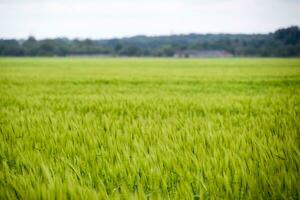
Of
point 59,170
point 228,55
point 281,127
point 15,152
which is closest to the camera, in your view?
point 59,170

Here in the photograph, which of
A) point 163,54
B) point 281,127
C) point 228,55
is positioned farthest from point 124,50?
point 281,127

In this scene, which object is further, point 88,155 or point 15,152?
point 15,152

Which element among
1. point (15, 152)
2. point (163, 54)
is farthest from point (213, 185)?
point (163, 54)

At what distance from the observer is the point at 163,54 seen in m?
138

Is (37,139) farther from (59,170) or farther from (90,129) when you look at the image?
(59,170)

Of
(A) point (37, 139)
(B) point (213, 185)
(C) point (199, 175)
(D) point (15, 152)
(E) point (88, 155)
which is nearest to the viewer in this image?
(B) point (213, 185)

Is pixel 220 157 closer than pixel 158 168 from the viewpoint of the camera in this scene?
No

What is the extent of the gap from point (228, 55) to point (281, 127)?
150 m

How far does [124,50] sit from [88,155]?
14188 centimetres

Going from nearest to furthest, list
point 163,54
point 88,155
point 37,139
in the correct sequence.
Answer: point 88,155
point 37,139
point 163,54

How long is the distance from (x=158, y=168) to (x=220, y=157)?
46 centimetres

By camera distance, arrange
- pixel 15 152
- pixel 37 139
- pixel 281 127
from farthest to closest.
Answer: pixel 281 127 < pixel 37 139 < pixel 15 152

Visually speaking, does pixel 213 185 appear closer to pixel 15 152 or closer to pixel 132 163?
pixel 132 163

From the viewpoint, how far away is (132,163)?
6.97 feet
